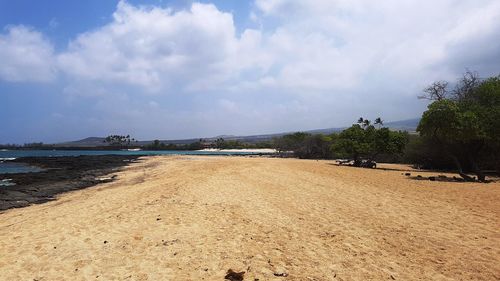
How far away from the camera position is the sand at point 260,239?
6.46m

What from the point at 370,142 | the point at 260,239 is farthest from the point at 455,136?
the point at 260,239

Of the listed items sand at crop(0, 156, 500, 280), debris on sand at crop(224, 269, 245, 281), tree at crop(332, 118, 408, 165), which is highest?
tree at crop(332, 118, 408, 165)

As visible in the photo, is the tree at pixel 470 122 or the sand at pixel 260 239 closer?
the sand at pixel 260 239

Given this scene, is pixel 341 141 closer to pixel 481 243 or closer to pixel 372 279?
pixel 481 243

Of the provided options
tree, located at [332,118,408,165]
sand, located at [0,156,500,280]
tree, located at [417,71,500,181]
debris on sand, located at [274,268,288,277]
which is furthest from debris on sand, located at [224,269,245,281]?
tree, located at [332,118,408,165]

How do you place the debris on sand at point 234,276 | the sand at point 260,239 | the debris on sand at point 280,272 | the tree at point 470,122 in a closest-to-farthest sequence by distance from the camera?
the debris on sand at point 234,276, the debris on sand at point 280,272, the sand at point 260,239, the tree at point 470,122

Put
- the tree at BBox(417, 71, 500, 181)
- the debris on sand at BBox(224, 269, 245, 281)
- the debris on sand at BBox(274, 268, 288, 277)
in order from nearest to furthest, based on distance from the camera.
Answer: the debris on sand at BBox(224, 269, 245, 281), the debris on sand at BBox(274, 268, 288, 277), the tree at BBox(417, 71, 500, 181)

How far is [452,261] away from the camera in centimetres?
677

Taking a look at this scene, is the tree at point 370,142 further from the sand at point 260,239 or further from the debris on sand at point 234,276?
the debris on sand at point 234,276

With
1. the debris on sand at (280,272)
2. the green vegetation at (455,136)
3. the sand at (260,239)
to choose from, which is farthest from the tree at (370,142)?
the debris on sand at (280,272)

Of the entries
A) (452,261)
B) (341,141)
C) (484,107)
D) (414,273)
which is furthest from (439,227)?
(341,141)

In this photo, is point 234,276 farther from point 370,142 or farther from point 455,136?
point 370,142

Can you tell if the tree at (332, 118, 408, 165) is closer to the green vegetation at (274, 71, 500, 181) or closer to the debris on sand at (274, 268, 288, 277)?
the green vegetation at (274, 71, 500, 181)

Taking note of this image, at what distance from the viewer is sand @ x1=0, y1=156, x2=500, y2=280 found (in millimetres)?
6455
